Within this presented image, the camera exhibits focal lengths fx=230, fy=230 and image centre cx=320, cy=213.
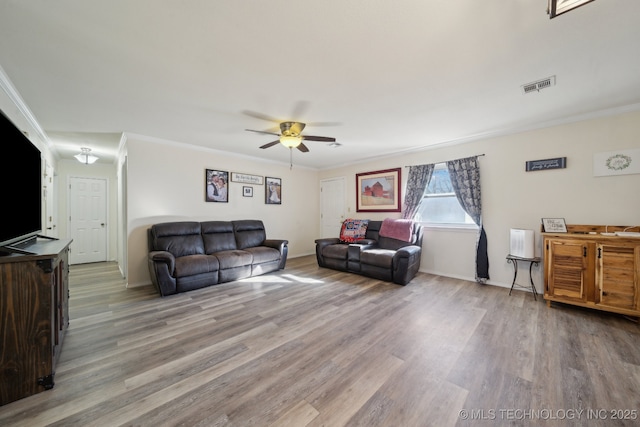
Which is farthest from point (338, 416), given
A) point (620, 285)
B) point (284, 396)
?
point (620, 285)

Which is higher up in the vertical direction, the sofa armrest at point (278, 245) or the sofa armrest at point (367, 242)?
the sofa armrest at point (367, 242)

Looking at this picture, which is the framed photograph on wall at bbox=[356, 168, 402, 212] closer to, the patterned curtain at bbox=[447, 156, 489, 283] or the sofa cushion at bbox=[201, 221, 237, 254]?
the patterned curtain at bbox=[447, 156, 489, 283]

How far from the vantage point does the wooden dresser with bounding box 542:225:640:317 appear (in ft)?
8.11

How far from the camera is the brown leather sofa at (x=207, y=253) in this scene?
336 centimetres

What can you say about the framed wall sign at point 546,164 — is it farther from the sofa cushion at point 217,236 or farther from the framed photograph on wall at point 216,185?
the framed photograph on wall at point 216,185

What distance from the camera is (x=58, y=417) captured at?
53.3 inches

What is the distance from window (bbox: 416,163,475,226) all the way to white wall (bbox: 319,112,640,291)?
0.21 metres

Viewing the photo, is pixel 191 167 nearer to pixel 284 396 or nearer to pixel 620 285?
pixel 284 396

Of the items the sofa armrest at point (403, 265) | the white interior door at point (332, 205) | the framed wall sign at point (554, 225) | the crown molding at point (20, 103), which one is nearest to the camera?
the crown molding at point (20, 103)

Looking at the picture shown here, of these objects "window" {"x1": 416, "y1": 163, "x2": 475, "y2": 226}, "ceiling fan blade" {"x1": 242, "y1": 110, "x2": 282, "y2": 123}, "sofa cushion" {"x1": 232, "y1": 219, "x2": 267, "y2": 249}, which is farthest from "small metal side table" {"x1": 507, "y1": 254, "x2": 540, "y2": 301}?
"sofa cushion" {"x1": 232, "y1": 219, "x2": 267, "y2": 249}

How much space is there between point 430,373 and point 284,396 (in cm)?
108

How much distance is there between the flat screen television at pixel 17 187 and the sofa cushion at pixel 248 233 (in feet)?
8.92

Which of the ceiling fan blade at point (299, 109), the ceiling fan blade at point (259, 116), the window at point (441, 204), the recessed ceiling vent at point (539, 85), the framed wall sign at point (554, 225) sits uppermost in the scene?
the recessed ceiling vent at point (539, 85)

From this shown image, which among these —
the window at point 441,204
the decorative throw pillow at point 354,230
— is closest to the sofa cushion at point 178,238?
the decorative throw pillow at point 354,230
